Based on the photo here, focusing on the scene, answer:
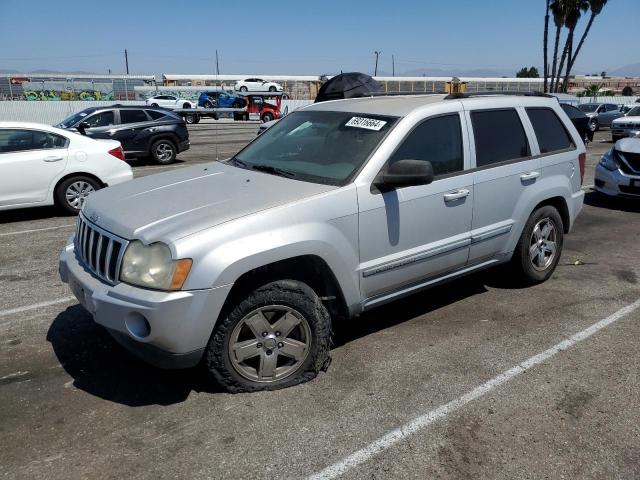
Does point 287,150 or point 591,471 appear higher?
point 287,150

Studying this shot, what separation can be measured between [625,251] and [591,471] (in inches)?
181

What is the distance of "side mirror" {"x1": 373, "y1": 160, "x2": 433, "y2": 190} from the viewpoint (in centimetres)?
353

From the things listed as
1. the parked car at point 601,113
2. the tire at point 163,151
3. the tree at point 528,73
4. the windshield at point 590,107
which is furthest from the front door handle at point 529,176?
the tree at point 528,73

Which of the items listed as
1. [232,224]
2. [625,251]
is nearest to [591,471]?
[232,224]

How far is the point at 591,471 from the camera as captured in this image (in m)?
2.71

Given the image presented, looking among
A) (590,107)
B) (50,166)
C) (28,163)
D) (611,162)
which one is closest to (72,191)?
(50,166)

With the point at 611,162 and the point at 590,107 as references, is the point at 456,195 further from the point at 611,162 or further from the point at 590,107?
the point at 590,107

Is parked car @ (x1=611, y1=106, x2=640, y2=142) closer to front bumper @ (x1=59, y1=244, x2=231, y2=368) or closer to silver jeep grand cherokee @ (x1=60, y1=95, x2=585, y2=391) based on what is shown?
silver jeep grand cherokee @ (x1=60, y1=95, x2=585, y2=391)

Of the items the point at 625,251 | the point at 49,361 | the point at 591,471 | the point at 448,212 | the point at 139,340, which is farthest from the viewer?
the point at 625,251

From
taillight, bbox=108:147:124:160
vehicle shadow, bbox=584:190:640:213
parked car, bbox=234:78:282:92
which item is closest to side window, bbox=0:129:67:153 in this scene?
taillight, bbox=108:147:124:160

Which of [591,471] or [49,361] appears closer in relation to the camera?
[591,471]

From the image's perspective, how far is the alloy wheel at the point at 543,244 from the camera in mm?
5016

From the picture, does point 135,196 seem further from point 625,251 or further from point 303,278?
point 625,251

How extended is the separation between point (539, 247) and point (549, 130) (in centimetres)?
109
